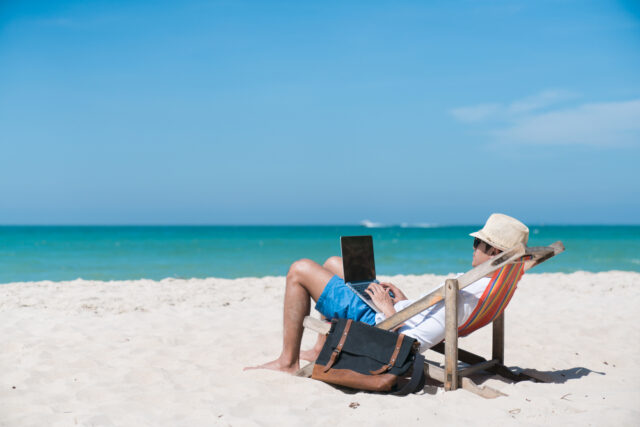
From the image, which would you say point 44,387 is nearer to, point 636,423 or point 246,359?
point 246,359

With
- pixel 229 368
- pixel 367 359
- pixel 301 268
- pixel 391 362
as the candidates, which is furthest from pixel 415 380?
pixel 229 368

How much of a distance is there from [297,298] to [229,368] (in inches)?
32.4

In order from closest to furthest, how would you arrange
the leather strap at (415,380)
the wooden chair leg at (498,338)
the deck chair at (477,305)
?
the deck chair at (477,305) < the leather strap at (415,380) < the wooden chair leg at (498,338)

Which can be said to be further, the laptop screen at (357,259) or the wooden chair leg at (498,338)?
the wooden chair leg at (498,338)

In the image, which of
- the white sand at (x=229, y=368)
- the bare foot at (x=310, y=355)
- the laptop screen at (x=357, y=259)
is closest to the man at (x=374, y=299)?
the laptop screen at (x=357, y=259)

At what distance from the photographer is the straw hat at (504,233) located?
11.4 feet

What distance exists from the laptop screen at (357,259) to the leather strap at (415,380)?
0.70 m

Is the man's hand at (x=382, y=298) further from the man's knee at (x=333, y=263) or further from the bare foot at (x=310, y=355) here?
the bare foot at (x=310, y=355)

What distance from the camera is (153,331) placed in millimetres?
5500

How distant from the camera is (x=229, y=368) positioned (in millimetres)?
4199

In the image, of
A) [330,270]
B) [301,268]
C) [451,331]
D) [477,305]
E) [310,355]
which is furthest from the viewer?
[310,355]

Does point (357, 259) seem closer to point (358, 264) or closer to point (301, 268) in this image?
point (358, 264)

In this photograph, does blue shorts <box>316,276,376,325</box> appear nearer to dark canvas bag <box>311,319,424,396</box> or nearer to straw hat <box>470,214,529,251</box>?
dark canvas bag <box>311,319,424,396</box>

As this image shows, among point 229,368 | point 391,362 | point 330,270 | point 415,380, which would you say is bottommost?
point 229,368
